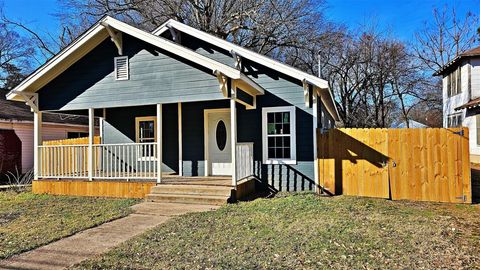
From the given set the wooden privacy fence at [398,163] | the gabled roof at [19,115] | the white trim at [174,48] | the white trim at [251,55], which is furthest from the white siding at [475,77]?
the gabled roof at [19,115]

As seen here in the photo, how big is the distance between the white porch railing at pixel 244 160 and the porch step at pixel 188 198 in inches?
40.2

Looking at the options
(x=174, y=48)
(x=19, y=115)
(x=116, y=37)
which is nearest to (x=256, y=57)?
(x=174, y=48)

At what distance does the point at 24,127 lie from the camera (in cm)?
1591

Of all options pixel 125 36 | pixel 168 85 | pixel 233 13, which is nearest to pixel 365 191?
pixel 168 85

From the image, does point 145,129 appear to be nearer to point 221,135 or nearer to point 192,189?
point 221,135

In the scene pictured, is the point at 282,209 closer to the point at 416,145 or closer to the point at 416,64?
the point at 416,145

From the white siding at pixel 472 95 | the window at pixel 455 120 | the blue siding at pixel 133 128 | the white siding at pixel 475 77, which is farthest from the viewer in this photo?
the window at pixel 455 120

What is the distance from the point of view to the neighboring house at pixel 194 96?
8.90m

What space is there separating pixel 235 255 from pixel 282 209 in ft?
A: 9.12

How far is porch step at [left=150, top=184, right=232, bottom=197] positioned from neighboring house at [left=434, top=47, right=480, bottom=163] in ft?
49.4

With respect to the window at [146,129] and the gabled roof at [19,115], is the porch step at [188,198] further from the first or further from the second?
the gabled roof at [19,115]

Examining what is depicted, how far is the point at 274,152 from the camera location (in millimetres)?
9773

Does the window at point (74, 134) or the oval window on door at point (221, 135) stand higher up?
the window at point (74, 134)

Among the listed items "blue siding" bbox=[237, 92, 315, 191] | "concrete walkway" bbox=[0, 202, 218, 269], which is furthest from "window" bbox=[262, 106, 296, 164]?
"concrete walkway" bbox=[0, 202, 218, 269]
